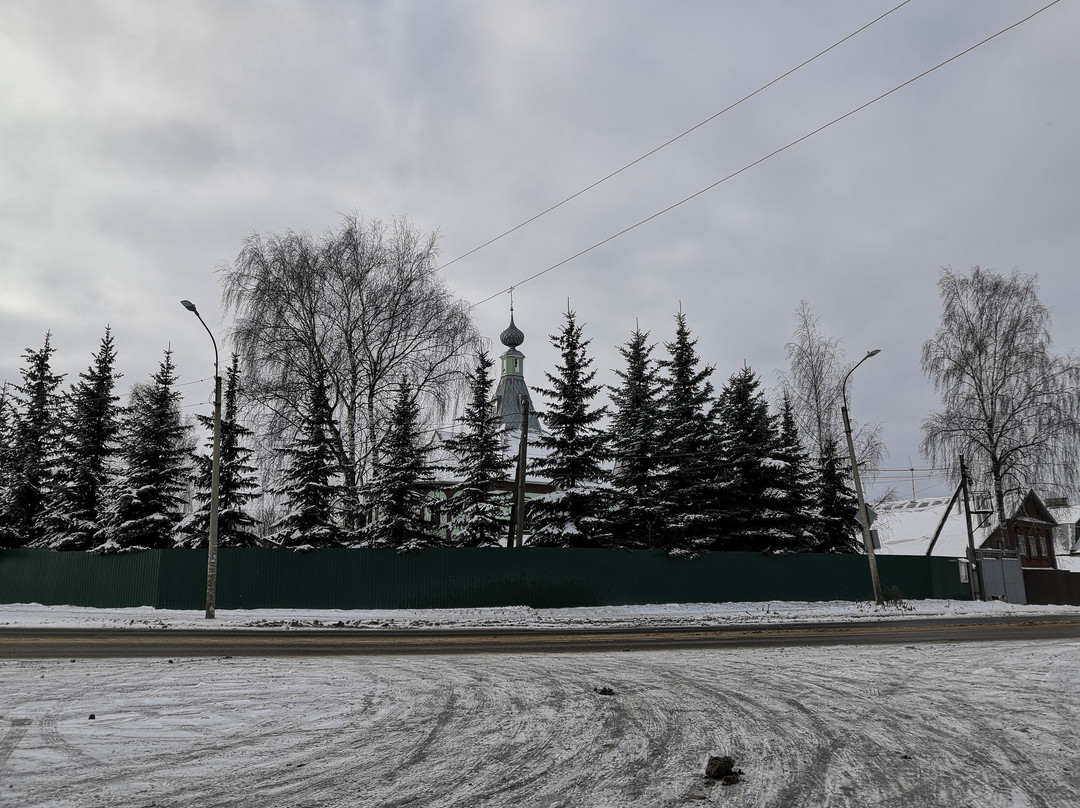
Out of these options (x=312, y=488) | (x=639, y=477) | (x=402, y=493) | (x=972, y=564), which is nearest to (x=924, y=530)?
(x=972, y=564)

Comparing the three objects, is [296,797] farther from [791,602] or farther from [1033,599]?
[1033,599]

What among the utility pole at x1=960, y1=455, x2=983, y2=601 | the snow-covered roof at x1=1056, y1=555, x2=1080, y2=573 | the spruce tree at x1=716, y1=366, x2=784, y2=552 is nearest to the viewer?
the spruce tree at x1=716, y1=366, x2=784, y2=552

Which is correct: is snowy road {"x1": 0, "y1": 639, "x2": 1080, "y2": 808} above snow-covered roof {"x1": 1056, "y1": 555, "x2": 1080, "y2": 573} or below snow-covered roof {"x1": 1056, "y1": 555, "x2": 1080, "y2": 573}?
below

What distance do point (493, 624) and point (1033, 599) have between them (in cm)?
3088

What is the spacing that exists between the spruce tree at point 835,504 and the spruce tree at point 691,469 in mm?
6381

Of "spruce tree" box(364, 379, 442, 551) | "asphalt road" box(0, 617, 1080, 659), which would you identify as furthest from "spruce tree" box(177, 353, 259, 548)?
"asphalt road" box(0, 617, 1080, 659)

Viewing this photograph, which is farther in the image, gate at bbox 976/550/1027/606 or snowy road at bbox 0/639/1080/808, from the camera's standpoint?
gate at bbox 976/550/1027/606

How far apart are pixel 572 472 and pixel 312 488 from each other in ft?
30.5

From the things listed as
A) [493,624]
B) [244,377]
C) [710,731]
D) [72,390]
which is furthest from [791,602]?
[72,390]

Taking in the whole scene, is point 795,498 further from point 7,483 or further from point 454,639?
point 7,483

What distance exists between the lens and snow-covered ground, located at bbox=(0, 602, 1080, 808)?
429 cm

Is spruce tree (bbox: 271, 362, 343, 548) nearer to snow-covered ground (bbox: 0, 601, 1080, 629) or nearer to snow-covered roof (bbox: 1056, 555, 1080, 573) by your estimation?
snow-covered ground (bbox: 0, 601, 1080, 629)

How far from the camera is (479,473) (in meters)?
29.5

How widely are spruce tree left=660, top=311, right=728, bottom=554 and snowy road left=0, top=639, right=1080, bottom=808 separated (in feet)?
64.4
